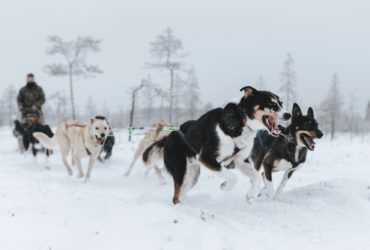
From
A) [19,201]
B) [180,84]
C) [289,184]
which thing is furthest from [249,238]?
[180,84]

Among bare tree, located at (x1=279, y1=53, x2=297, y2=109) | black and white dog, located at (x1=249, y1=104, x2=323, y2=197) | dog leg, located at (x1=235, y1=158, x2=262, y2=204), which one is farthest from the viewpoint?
bare tree, located at (x1=279, y1=53, x2=297, y2=109)

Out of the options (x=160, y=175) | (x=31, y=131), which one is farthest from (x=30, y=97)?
(x=160, y=175)

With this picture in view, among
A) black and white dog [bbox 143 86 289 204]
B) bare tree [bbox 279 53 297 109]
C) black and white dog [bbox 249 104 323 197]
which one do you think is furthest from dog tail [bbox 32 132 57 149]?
bare tree [bbox 279 53 297 109]

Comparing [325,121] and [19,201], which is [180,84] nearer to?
[325,121]

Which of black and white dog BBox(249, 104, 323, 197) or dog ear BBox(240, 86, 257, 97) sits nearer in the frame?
dog ear BBox(240, 86, 257, 97)

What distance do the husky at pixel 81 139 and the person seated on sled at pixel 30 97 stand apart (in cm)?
321

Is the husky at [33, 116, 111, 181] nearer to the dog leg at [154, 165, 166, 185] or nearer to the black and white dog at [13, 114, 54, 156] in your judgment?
the black and white dog at [13, 114, 54, 156]

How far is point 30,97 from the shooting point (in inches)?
588

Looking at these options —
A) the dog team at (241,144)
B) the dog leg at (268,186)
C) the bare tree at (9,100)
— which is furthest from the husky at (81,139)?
the bare tree at (9,100)

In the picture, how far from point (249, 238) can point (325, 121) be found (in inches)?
1951

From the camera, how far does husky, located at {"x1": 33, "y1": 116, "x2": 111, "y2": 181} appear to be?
33.6 feet

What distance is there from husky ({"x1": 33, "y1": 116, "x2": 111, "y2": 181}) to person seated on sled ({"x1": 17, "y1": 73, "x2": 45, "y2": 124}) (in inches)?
127

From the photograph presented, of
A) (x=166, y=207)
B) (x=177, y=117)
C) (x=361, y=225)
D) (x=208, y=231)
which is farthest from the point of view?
(x=177, y=117)

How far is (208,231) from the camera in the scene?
14.9 feet
